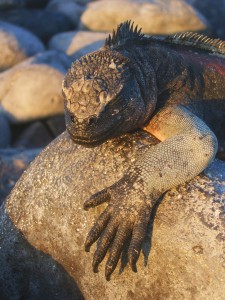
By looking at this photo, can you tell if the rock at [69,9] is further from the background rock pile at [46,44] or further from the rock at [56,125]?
the rock at [56,125]

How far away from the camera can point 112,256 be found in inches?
103

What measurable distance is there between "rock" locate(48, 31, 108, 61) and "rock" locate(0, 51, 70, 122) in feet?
4.49

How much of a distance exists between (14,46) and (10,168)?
374 centimetres

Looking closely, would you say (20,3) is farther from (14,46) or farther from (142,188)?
(142,188)

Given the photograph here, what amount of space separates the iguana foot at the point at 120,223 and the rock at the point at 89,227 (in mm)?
112

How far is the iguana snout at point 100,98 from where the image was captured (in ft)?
8.75

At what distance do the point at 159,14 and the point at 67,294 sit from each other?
7087 millimetres

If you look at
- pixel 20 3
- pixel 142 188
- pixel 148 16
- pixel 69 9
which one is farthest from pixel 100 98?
pixel 20 3

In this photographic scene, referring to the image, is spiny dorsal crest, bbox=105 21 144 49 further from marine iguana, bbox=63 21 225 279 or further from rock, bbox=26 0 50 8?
rock, bbox=26 0 50 8

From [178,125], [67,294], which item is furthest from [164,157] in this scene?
[67,294]

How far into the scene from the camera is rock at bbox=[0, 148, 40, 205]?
4.90 meters

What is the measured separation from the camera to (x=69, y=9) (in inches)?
425

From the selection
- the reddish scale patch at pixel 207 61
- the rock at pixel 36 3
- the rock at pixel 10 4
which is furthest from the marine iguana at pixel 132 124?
the rock at pixel 36 3

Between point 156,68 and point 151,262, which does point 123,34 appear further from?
point 151,262
